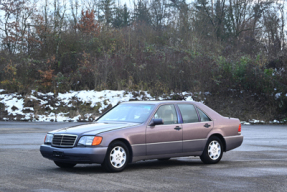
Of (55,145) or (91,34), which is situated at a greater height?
(91,34)

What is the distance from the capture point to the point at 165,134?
9.47m

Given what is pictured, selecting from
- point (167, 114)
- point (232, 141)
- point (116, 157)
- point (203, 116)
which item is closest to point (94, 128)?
point (116, 157)

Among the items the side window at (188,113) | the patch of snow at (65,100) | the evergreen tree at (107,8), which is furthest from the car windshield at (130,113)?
the evergreen tree at (107,8)

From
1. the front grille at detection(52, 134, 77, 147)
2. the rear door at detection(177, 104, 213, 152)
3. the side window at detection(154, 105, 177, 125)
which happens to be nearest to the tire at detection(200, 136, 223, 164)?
the rear door at detection(177, 104, 213, 152)

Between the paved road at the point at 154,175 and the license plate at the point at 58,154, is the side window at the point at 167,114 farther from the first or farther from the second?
the license plate at the point at 58,154

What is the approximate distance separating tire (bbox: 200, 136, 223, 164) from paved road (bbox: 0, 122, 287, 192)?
0.20m

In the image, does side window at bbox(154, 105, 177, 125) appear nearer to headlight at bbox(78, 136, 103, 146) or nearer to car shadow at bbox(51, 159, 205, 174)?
car shadow at bbox(51, 159, 205, 174)

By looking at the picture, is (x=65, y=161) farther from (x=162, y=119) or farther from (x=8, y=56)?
(x=8, y=56)

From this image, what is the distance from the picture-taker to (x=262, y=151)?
13133 millimetres

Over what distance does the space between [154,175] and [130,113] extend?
1781mm

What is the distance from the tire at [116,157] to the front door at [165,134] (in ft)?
2.00

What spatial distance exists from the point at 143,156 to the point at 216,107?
23.1m

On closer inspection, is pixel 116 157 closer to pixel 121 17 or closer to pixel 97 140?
pixel 97 140

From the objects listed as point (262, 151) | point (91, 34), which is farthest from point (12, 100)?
point (262, 151)
